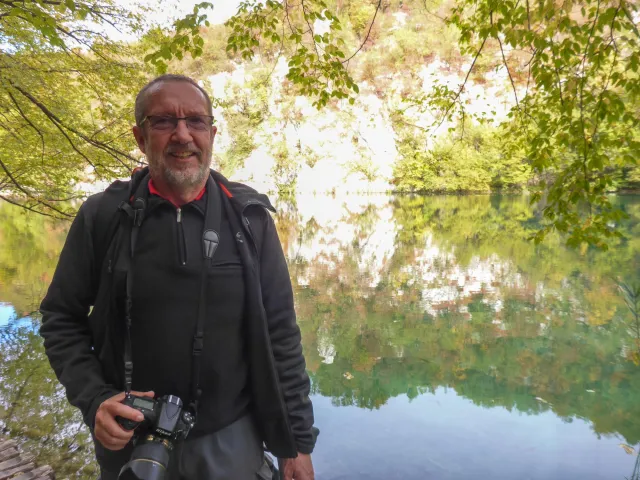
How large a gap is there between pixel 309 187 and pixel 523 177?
67.3 ft

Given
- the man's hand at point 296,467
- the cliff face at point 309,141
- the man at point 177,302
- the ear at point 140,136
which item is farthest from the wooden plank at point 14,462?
the cliff face at point 309,141

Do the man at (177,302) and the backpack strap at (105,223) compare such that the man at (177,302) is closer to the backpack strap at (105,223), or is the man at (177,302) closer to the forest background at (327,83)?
the backpack strap at (105,223)

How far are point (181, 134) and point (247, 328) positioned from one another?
0.53 meters

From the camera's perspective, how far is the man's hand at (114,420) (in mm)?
1064

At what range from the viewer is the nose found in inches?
49.4

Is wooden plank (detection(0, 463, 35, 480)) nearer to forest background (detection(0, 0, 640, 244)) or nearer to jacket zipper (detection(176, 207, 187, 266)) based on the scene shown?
forest background (detection(0, 0, 640, 244))

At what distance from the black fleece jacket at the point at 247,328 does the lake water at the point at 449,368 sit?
311 cm

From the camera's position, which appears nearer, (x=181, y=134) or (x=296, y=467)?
(x=181, y=134)

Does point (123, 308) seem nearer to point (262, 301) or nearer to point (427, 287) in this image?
point (262, 301)

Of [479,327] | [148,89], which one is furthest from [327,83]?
[479,327]

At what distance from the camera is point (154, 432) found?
3.64 feet

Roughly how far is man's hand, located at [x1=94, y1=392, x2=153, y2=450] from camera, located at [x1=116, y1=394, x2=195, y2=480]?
0.01 meters

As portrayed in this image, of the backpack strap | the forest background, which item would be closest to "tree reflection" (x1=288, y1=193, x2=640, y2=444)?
the forest background

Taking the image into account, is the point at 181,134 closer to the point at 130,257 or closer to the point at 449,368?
the point at 130,257
